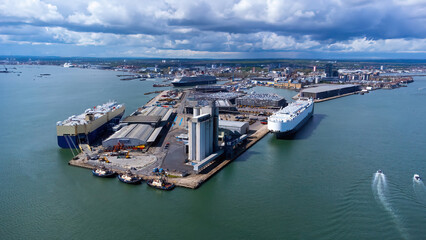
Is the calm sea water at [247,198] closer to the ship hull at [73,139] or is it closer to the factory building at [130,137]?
the ship hull at [73,139]

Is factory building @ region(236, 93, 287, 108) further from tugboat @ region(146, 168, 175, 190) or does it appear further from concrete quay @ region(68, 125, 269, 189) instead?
tugboat @ region(146, 168, 175, 190)

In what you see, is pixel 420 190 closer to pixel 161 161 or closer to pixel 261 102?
pixel 161 161

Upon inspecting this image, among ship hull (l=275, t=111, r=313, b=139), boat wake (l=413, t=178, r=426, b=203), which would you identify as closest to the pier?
ship hull (l=275, t=111, r=313, b=139)

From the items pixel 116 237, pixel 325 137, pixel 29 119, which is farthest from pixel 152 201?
pixel 29 119

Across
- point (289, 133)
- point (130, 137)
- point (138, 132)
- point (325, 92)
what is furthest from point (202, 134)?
point (325, 92)

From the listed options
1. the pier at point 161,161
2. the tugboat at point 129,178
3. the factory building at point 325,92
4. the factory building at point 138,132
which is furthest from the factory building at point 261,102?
the tugboat at point 129,178
